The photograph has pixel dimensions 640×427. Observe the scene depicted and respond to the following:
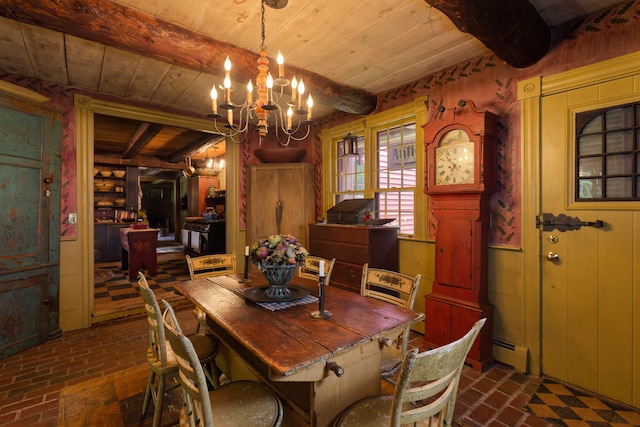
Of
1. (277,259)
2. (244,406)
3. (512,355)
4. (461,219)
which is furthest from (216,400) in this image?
(512,355)

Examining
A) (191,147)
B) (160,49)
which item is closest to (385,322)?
(160,49)

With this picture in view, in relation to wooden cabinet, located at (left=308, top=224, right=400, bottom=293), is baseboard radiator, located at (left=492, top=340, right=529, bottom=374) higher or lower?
lower

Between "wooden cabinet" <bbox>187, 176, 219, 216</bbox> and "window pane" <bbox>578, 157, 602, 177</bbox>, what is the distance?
902cm

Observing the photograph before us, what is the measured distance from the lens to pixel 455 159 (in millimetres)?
2793

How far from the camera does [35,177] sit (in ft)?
9.99

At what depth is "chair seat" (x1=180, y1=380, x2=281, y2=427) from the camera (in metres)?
1.34

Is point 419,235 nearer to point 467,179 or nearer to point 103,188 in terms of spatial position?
point 467,179

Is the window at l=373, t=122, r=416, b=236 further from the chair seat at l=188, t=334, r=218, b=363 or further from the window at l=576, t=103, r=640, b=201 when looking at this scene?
the chair seat at l=188, t=334, r=218, b=363

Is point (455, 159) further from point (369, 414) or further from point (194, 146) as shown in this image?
point (194, 146)

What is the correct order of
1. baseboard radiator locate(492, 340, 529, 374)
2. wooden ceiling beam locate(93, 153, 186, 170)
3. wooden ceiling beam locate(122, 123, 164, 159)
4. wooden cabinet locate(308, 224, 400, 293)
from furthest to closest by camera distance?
wooden ceiling beam locate(93, 153, 186, 170), wooden ceiling beam locate(122, 123, 164, 159), wooden cabinet locate(308, 224, 400, 293), baseboard radiator locate(492, 340, 529, 374)

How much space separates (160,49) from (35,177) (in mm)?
1970

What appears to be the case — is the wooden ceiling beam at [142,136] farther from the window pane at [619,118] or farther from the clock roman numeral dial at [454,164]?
the window pane at [619,118]

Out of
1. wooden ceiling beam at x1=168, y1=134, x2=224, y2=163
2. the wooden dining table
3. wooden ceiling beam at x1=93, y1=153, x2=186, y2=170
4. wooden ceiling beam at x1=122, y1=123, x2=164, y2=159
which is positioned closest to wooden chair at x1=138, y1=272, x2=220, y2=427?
the wooden dining table

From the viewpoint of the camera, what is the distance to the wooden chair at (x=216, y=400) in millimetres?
1139
